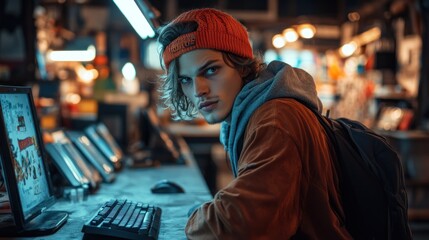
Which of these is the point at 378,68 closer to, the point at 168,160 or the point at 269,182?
the point at 168,160

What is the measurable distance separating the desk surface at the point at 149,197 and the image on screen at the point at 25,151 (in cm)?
16

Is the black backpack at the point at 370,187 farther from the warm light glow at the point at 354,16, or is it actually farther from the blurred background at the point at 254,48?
the warm light glow at the point at 354,16

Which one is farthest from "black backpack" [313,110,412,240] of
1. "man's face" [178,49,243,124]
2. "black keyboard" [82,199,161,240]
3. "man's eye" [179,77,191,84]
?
"black keyboard" [82,199,161,240]

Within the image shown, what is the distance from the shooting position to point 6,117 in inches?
72.4

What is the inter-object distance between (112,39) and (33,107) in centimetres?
1025

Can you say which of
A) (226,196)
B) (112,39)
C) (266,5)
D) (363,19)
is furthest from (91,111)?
(226,196)

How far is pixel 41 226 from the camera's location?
1958 mm

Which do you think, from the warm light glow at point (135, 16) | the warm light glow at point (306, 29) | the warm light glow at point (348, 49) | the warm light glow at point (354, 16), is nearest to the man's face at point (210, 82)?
the warm light glow at point (135, 16)

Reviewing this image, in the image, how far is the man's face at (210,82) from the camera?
1.89m

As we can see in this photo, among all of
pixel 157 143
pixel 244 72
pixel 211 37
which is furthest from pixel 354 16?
pixel 211 37

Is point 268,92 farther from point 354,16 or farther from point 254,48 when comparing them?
point 354,16

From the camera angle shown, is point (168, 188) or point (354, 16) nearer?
→ point (168, 188)

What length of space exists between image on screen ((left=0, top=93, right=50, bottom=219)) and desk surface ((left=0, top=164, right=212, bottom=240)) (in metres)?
0.16

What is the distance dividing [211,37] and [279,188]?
2.11 ft
